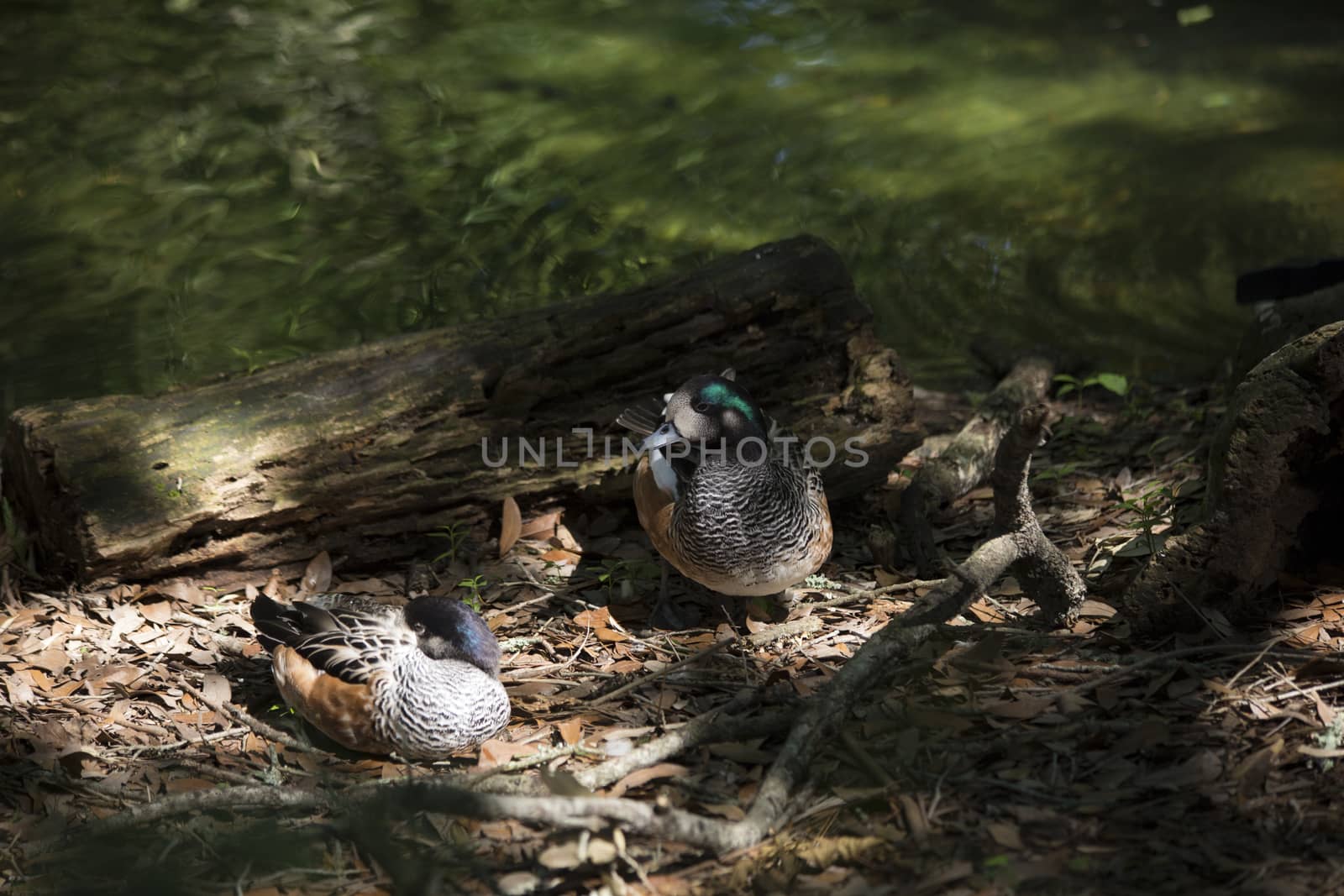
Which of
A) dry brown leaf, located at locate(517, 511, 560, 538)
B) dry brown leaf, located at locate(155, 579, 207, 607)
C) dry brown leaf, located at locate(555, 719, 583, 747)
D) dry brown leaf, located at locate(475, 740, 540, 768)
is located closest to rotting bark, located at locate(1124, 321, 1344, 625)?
dry brown leaf, located at locate(555, 719, 583, 747)

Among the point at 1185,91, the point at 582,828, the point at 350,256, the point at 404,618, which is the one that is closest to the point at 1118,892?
the point at 582,828

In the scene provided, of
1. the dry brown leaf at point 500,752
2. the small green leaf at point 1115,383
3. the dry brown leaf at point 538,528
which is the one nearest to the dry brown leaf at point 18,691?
the dry brown leaf at point 500,752

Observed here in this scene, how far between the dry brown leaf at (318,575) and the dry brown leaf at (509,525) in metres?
0.66

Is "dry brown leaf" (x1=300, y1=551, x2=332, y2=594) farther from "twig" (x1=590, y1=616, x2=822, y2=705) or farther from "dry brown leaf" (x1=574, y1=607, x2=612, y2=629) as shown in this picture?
"twig" (x1=590, y1=616, x2=822, y2=705)

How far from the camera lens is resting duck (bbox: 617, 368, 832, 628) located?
13.6ft

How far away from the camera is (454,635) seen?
3764 mm

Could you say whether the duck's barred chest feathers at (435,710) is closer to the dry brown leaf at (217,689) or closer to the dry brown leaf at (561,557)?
the dry brown leaf at (217,689)

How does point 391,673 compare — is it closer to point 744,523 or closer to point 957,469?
point 744,523

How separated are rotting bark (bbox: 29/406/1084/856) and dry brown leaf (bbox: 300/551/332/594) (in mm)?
1394

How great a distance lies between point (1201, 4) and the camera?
11312 millimetres

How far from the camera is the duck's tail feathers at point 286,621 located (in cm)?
390

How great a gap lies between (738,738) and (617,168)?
19.3 ft

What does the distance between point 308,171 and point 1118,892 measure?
24.4ft

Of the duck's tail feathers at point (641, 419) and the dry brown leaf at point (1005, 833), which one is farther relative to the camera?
the duck's tail feathers at point (641, 419)
